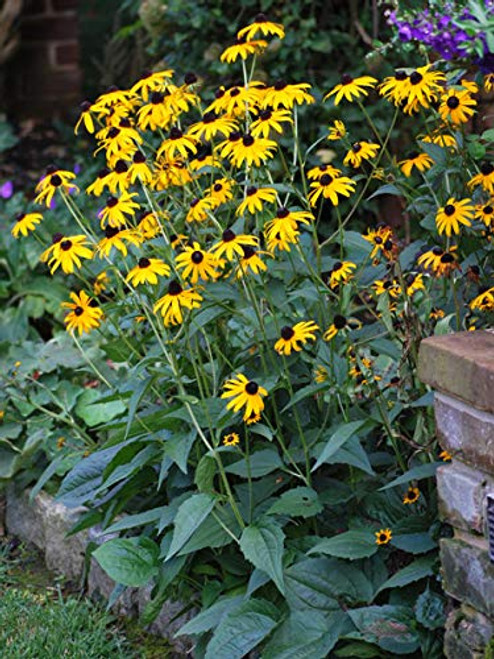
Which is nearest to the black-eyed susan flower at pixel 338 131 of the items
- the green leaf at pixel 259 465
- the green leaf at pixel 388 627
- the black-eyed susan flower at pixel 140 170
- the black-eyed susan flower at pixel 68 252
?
the black-eyed susan flower at pixel 140 170

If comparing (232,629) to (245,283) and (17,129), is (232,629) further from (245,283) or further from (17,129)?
(17,129)

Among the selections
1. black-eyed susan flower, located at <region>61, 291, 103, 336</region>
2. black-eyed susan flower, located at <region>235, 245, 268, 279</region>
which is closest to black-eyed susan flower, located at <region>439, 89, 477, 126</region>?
black-eyed susan flower, located at <region>235, 245, 268, 279</region>

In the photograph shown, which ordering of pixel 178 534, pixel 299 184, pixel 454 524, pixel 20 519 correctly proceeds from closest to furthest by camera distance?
pixel 454 524 → pixel 178 534 → pixel 20 519 → pixel 299 184

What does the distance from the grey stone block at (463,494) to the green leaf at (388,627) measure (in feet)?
0.86

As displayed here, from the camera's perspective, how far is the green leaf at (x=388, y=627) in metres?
2.37

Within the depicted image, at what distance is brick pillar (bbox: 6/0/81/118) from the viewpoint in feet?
22.7

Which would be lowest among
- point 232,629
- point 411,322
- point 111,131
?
point 232,629

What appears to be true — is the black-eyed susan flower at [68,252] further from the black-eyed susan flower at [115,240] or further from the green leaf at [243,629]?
the green leaf at [243,629]

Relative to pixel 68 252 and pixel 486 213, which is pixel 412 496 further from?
pixel 68 252

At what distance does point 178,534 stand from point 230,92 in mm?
892

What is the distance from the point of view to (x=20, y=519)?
343cm

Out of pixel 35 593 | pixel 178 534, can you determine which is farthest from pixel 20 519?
pixel 178 534

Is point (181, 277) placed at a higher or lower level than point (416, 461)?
higher

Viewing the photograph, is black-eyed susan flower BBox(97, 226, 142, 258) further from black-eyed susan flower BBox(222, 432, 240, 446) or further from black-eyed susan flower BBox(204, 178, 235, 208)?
black-eyed susan flower BBox(222, 432, 240, 446)
